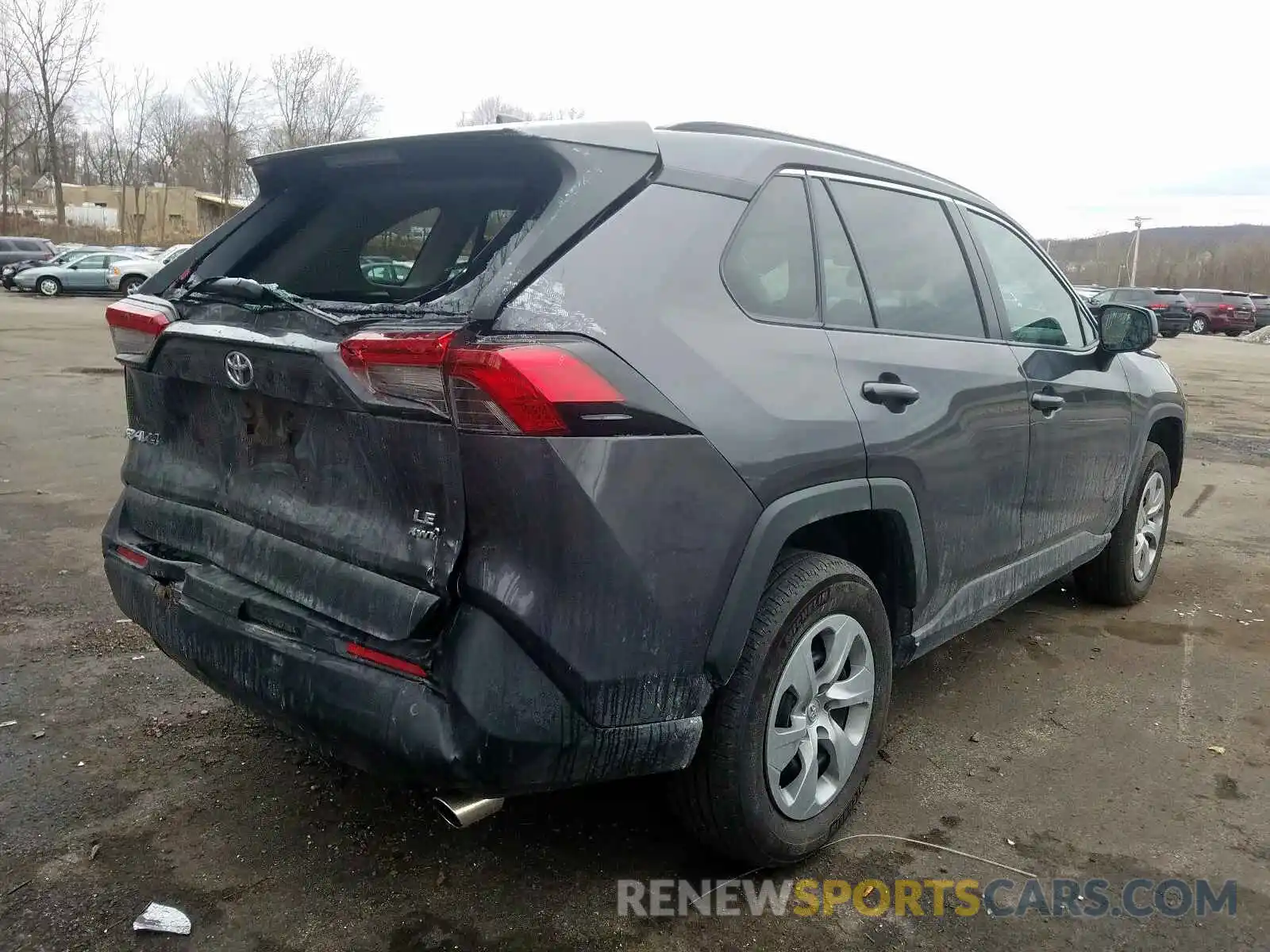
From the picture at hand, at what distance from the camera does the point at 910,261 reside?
317 centimetres

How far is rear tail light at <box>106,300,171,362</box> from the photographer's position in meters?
2.67

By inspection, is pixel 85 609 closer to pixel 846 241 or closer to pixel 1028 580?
pixel 846 241

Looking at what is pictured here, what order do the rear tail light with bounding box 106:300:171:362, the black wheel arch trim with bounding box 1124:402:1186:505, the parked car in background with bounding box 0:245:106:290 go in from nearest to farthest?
the rear tail light with bounding box 106:300:171:362, the black wheel arch trim with bounding box 1124:402:1186:505, the parked car in background with bounding box 0:245:106:290

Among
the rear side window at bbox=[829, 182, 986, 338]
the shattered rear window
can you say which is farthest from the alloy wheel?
the shattered rear window

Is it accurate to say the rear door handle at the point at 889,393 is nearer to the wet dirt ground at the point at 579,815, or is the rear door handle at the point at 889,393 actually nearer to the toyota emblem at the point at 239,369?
the wet dirt ground at the point at 579,815

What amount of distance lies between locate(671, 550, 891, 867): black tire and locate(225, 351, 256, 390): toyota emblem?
1.34 metres

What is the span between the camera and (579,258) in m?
2.15

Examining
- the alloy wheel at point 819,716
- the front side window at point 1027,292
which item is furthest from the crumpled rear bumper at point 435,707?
the front side window at point 1027,292

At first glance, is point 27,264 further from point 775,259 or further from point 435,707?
point 435,707

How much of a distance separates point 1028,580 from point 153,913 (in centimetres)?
306

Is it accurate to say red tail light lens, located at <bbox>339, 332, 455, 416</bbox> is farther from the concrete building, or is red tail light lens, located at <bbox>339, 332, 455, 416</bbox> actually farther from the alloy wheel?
the concrete building

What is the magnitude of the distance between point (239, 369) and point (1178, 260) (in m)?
97.0

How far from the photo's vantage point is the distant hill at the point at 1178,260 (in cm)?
7375

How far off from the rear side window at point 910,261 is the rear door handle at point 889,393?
0.70 ft
